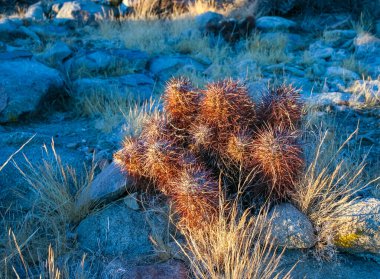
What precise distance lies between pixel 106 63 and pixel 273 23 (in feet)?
13.4

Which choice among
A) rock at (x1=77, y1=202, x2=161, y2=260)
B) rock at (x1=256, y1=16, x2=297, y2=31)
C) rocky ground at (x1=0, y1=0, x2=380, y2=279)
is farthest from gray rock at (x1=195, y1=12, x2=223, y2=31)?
rock at (x1=77, y1=202, x2=161, y2=260)

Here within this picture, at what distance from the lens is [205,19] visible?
10.1 meters

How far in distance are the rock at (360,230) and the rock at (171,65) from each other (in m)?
4.78

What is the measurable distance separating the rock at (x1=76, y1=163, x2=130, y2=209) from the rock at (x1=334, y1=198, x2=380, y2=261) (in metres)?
1.65

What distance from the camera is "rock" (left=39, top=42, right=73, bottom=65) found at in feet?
25.3

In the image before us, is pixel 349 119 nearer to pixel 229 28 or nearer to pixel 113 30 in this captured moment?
pixel 229 28

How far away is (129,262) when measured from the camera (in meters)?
3.14

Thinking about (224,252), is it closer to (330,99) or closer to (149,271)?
(149,271)

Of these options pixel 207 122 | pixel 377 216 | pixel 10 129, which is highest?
pixel 207 122

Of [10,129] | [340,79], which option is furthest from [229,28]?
[10,129]

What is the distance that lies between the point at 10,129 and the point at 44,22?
20.4 ft

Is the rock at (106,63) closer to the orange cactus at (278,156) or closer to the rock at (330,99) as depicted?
the rock at (330,99)

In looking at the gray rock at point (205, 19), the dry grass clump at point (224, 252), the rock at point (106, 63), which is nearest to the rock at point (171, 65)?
the rock at point (106, 63)

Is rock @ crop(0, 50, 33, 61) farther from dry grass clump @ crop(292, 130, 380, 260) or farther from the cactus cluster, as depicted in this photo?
dry grass clump @ crop(292, 130, 380, 260)
